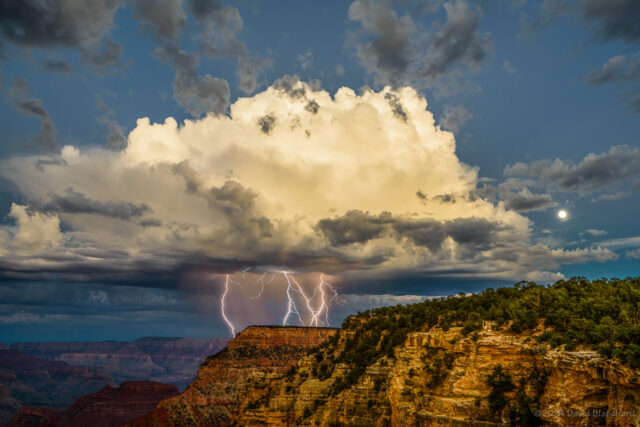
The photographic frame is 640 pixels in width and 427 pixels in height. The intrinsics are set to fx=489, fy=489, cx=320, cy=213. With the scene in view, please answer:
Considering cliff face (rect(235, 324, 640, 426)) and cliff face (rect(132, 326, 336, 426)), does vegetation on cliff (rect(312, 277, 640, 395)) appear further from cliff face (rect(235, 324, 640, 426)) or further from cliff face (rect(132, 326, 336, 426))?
cliff face (rect(132, 326, 336, 426))

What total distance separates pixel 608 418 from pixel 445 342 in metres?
15.2

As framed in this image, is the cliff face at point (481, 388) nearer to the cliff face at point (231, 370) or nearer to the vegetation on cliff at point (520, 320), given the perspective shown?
the vegetation on cliff at point (520, 320)

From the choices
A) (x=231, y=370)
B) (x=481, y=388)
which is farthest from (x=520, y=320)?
(x=231, y=370)

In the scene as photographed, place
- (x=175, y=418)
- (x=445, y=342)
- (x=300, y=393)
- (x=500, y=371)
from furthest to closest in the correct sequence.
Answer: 1. (x=175, y=418)
2. (x=300, y=393)
3. (x=445, y=342)
4. (x=500, y=371)

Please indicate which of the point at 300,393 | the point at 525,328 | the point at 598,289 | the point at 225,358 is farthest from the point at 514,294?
the point at 225,358

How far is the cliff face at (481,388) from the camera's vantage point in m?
27.7

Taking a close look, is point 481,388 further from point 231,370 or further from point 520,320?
point 231,370

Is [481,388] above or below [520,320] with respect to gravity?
below

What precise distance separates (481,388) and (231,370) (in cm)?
10623

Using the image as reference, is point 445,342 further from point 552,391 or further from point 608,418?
point 608,418

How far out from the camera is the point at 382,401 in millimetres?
44156

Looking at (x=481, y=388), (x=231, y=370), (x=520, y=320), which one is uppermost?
(x=520, y=320)

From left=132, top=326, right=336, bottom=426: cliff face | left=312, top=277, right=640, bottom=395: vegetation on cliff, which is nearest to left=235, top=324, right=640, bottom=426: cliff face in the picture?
left=312, top=277, right=640, bottom=395: vegetation on cliff

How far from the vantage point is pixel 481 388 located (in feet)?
115
